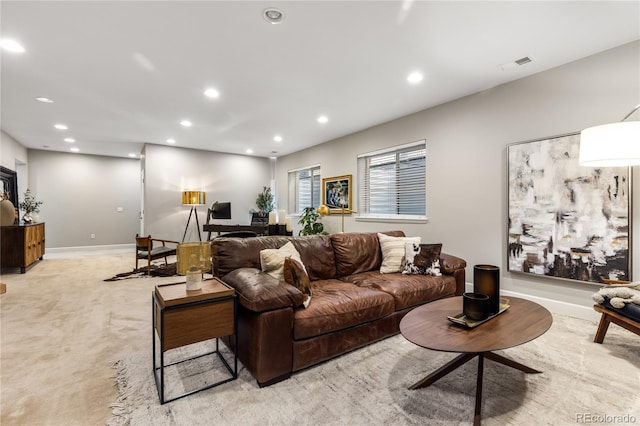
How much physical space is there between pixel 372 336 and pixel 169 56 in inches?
124

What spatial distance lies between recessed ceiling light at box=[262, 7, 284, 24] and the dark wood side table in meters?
2.04

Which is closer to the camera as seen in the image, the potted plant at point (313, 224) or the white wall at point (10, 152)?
the white wall at point (10, 152)

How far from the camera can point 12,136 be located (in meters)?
5.79

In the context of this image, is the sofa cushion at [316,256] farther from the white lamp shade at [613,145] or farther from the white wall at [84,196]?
the white wall at [84,196]

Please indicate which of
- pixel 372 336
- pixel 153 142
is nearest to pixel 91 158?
pixel 153 142

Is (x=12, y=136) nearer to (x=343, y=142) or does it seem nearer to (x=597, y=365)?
(x=343, y=142)

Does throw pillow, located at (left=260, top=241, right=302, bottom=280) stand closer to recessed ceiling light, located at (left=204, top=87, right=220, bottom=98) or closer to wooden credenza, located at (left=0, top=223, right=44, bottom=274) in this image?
recessed ceiling light, located at (left=204, top=87, right=220, bottom=98)

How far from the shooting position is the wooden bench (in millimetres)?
2082

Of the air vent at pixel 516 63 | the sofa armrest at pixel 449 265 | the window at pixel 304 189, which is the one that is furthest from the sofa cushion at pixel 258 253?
the window at pixel 304 189

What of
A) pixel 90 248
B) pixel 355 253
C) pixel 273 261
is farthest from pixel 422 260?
pixel 90 248

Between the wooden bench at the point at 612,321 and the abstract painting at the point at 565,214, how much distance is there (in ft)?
1.89

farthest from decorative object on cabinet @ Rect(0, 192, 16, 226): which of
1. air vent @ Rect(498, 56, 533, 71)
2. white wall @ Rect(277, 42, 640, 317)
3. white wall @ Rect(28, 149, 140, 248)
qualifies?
air vent @ Rect(498, 56, 533, 71)

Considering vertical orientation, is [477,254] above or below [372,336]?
above

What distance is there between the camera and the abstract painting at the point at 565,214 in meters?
2.67
